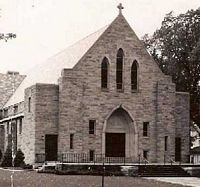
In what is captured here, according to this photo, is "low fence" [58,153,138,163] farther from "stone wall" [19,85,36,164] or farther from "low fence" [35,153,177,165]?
"stone wall" [19,85,36,164]

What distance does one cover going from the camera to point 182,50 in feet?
178

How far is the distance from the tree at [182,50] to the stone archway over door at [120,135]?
34.5 feet

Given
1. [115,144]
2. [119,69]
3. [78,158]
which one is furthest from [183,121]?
[78,158]

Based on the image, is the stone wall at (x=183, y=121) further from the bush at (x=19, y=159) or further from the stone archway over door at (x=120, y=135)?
the bush at (x=19, y=159)

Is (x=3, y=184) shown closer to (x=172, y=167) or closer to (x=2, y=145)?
(x=172, y=167)

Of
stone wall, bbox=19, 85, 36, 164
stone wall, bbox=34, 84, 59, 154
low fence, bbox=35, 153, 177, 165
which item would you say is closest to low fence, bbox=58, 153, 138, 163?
low fence, bbox=35, 153, 177, 165

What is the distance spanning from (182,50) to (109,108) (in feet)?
46.2

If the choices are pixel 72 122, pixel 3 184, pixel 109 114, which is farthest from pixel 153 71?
pixel 3 184

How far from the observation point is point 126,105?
44438 mm

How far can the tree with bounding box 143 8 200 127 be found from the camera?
52.9 m

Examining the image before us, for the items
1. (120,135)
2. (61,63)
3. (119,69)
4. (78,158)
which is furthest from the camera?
(61,63)

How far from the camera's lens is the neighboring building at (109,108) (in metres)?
42.2

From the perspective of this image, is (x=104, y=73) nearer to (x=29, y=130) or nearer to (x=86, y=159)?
(x=86, y=159)

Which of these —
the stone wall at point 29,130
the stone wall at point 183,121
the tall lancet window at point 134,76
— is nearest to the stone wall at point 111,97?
the tall lancet window at point 134,76
